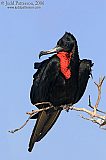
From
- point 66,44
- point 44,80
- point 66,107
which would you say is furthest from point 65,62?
point 66,107

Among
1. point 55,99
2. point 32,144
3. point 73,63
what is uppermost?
point 73,63

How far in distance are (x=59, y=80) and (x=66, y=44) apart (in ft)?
1.31

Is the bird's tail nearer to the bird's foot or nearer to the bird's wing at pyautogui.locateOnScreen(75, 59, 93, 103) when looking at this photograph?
the bird's foot

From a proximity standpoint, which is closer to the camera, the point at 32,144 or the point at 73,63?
the point at 32,144

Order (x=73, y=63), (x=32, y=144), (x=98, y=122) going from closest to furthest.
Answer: (x=98, y=122)
(x=32, y=144)
(x=73, y=63)

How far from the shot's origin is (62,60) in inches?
214

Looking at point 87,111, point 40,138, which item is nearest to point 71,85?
point 40,138

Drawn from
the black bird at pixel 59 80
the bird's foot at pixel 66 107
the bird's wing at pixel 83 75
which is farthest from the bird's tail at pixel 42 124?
the bird's wing at pixel 83 75

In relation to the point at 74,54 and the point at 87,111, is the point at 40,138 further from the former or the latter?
the point at 87,111

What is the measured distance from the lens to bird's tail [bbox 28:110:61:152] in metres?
5.17

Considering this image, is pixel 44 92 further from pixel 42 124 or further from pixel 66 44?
pixel 66 44

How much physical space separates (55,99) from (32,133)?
489 millimetres

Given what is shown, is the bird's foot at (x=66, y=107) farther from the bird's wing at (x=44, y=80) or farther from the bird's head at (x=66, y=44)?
the bird's head at (x=66, y=44)

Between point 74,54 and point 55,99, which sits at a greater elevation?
point 74,54
